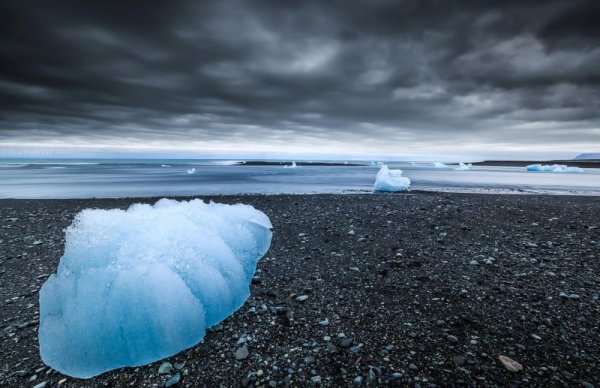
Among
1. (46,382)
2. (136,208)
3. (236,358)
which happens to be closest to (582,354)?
(236,358)

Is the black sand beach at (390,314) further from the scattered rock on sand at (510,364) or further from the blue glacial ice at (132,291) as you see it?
the blue glacial ice at (132,291)

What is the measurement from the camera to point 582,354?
3.04 m

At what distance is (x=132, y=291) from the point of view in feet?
11.1

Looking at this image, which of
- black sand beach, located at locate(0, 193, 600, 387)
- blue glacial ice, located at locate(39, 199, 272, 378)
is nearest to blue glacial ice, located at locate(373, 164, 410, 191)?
black sand beach, located at locate(0, 193, 600, 387)

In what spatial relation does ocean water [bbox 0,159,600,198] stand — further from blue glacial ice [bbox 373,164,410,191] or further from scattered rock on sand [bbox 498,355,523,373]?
scattered rock on sand [bbox 498,355,523,373]

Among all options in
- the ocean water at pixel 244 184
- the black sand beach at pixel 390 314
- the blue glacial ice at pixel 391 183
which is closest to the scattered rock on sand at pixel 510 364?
the black sand beach at pixel 390 314

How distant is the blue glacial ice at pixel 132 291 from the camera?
3.13 metres

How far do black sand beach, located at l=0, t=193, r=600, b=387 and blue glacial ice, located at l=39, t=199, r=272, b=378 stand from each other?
0.59ft

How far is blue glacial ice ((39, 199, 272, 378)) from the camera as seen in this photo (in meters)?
3.13

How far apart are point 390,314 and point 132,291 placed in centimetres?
305

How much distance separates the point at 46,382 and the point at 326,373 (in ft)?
8.74

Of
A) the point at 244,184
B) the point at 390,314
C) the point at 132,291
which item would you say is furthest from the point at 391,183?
the point at 132,291

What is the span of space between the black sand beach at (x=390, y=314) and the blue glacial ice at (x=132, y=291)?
180 millimetres

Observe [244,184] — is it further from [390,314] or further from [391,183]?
[390,314]
